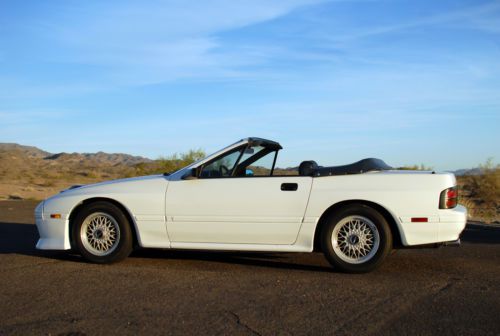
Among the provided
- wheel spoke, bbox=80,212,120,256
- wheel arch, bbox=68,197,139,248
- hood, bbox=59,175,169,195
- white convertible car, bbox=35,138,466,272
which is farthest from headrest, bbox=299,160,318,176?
wheel spoke, bbox=80,212,120,256

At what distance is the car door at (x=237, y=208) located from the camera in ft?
22.4

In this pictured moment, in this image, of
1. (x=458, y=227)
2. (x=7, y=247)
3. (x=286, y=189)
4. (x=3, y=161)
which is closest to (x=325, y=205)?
(x=286, y=189)

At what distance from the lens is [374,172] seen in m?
6.91

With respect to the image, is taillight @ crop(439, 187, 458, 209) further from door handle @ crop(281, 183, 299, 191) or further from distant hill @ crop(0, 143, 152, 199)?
distant hill @ crop(0, 143, 152, 199)

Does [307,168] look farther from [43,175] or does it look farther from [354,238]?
[43,175]

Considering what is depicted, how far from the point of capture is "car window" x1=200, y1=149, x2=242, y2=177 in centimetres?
729

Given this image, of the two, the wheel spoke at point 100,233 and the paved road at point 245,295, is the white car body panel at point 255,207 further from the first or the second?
the paved road at point 245,295

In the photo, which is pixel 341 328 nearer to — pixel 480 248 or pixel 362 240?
pixel 362 240

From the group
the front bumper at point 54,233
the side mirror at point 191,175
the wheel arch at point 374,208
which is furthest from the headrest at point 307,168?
the front bumper at point 54,233

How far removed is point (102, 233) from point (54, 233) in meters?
0.64

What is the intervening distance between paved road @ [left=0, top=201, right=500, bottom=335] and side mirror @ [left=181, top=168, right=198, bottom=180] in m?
1.09

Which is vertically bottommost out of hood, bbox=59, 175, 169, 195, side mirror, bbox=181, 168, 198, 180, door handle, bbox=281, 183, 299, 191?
door handle, bbox=281, 183, 299, 191

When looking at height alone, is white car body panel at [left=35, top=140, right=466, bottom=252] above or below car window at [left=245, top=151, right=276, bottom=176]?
below

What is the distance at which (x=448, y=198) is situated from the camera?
21.9 ft
